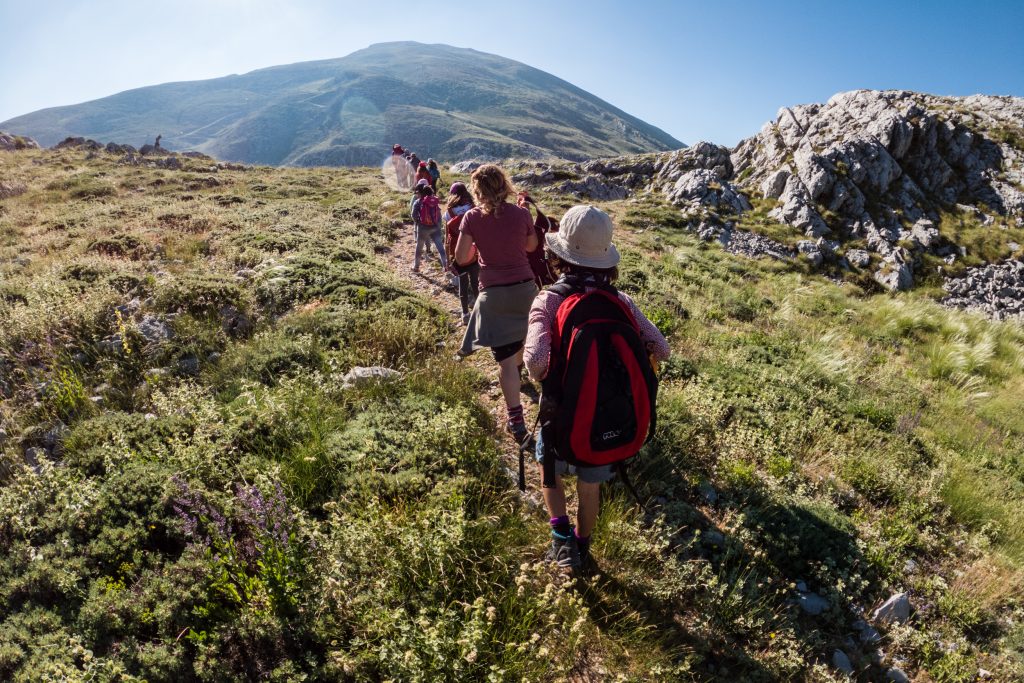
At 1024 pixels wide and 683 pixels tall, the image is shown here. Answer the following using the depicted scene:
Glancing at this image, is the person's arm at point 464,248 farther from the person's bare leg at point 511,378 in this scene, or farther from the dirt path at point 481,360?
the dirt path at point 481,360

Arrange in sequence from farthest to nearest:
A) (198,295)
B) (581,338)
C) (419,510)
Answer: (198,295) < (419,510) < (581,338)

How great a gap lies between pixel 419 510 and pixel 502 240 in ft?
8.69

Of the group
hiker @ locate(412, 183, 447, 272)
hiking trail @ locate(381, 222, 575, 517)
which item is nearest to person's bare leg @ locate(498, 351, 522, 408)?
hiking trail @ locate(381, 222, 575, 517)

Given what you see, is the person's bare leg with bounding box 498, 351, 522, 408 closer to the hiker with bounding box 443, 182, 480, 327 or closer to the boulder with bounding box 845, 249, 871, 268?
the hiker with bounding box 443, 182, 480, 327

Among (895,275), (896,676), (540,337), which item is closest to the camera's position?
→ (540,337)

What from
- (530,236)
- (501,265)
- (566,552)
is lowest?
(566,552)

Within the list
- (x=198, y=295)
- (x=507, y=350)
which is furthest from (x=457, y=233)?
(x=198, y=295)

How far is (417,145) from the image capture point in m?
178

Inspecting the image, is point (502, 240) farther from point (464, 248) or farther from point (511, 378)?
point (511, 378)

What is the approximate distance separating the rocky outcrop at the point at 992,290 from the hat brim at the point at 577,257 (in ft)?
77.7

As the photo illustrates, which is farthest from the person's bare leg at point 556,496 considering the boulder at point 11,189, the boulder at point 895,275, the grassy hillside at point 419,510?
the boulder at point 11,189

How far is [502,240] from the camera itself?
4594 mm

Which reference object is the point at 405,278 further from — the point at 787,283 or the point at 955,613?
the point at 787,283

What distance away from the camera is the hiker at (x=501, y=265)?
4.57 metres
